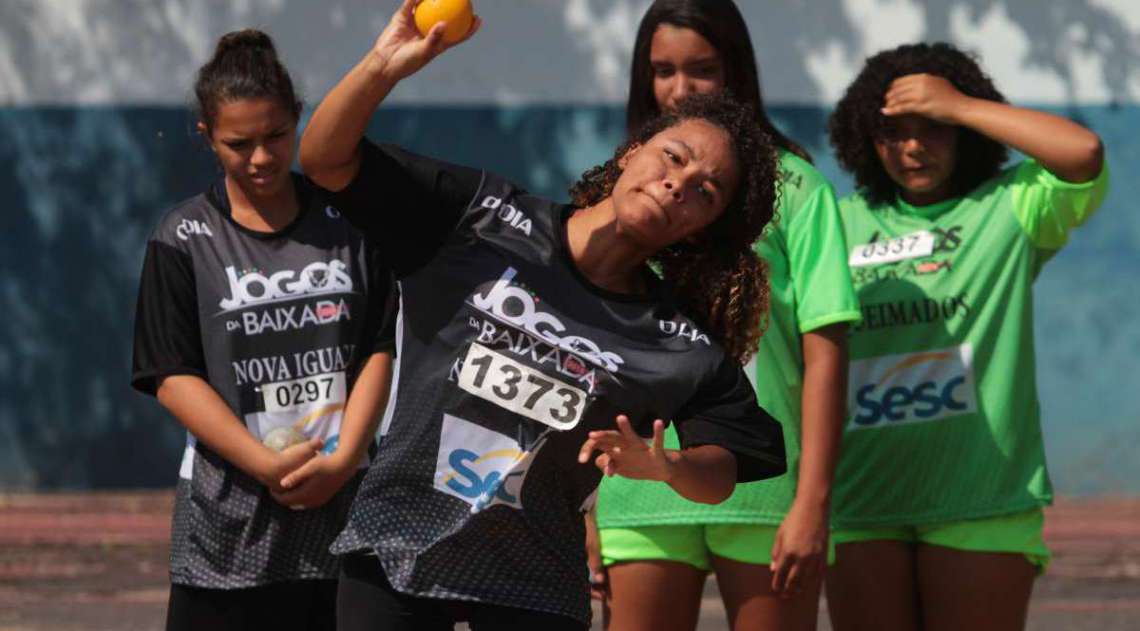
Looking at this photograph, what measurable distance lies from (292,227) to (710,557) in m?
1.35

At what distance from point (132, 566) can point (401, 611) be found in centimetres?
708


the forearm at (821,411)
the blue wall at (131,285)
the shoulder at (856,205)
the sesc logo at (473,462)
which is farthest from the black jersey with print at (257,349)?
the blue wall at (131,285)

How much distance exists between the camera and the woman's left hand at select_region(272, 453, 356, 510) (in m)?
4.50

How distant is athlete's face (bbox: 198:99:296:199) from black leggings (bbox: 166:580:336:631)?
3.30 feet

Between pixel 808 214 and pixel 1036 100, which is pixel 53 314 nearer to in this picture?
pixel 1036 100

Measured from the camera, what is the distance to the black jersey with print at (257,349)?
15.0 feet

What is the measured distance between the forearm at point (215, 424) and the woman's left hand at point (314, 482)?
77mm

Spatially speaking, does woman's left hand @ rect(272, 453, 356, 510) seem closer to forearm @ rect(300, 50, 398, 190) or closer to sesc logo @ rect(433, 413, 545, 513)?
sesc logo @ rect(433, 413, 545, 513)

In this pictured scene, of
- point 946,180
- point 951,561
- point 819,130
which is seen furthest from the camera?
point 819,130

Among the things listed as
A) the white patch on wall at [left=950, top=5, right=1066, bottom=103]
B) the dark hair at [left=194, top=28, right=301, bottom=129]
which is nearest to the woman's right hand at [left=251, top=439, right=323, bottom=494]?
the dark hair at [left=194, top=28, right=301, bottom=129]

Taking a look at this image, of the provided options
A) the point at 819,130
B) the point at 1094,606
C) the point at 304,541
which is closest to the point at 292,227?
the point at 304,541

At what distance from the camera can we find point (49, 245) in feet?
42.0

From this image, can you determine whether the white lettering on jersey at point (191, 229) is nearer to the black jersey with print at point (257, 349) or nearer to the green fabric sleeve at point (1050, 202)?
the black jersey with print at point (257, 349)

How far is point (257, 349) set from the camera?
4621 mm
